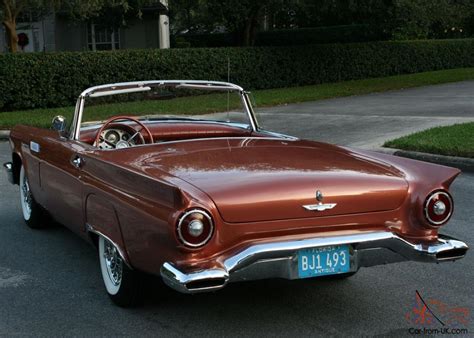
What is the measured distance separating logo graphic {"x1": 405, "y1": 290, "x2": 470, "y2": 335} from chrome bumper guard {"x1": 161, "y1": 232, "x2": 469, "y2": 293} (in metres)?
0.42


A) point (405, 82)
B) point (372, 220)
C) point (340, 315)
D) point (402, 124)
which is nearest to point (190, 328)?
point (340, 315)

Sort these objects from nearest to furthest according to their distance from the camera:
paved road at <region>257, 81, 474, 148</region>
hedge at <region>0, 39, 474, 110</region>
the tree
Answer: paved road at <region>257, 81, 474, 148</region> < hedge at <region>0, 39, 474, 110</region> < the tree

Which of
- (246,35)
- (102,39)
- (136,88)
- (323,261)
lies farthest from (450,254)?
(102,39)

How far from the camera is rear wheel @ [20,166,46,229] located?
237 inches

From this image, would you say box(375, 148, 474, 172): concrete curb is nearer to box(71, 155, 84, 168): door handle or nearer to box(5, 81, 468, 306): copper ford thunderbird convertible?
box(5, 81, 468, 306): copper ford thunderbird convertible

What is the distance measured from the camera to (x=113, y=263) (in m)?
4.22

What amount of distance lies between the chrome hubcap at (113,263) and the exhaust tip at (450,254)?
1.94 m

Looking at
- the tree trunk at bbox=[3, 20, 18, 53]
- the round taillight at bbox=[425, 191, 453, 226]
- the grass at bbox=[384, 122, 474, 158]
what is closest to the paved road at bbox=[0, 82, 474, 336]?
the round taillight at bbox=[425, 191, 453, 226]

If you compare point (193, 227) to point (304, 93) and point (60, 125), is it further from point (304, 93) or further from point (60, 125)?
point (304, 93)

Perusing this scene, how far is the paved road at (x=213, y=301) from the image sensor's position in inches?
152

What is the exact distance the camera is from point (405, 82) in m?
23.7

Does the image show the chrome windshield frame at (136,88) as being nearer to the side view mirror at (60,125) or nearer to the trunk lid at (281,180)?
the side view mirror at (60,125)

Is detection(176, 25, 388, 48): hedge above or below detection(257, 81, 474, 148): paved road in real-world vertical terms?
above

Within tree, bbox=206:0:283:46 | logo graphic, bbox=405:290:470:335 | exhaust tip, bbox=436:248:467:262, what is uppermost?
tree, bbox=206:0:283:46
